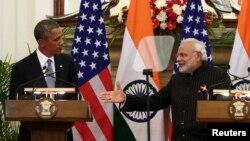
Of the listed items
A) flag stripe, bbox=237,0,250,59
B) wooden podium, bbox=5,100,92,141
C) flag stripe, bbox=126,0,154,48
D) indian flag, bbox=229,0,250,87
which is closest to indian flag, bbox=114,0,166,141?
flag stripe, bbox=126,0,154,48

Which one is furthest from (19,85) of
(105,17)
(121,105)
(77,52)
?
(105,17)

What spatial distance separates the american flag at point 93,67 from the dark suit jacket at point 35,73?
1.31m

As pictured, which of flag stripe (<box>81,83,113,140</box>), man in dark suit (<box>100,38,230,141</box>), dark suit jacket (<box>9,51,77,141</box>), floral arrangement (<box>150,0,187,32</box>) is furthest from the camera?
floral arrangement (<box>150,0,187,32</box>)

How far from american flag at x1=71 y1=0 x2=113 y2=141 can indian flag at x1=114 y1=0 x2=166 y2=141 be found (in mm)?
134

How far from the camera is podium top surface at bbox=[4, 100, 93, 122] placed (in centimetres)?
491

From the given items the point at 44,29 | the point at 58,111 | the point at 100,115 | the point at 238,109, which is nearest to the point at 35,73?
the point at 44,29

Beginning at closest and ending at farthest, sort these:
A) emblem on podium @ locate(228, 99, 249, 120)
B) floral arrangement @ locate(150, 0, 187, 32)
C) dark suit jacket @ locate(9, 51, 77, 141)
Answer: emblem on podium @ locate(228, 99, 249, 120) < dark suit jacket @ locate(9, 51, 77, 141) < floral arrangement @ locate(150, 0, 187, 32)

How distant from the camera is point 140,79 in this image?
708 centimetres

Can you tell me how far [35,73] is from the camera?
18.6 feet

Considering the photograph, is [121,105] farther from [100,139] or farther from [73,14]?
[73,14]

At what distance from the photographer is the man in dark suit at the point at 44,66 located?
5.56 meters

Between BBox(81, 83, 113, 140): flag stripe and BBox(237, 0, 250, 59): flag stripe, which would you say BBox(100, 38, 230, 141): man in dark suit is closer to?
BBox(81, 83, 113, 140): flag stripe

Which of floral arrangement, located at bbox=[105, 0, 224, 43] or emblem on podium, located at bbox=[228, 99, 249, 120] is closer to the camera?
emblem on podium, located at bbox=[228, 99, 249, 120]

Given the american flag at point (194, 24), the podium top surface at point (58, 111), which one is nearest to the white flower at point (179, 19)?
the american flag at point (194, 24)
